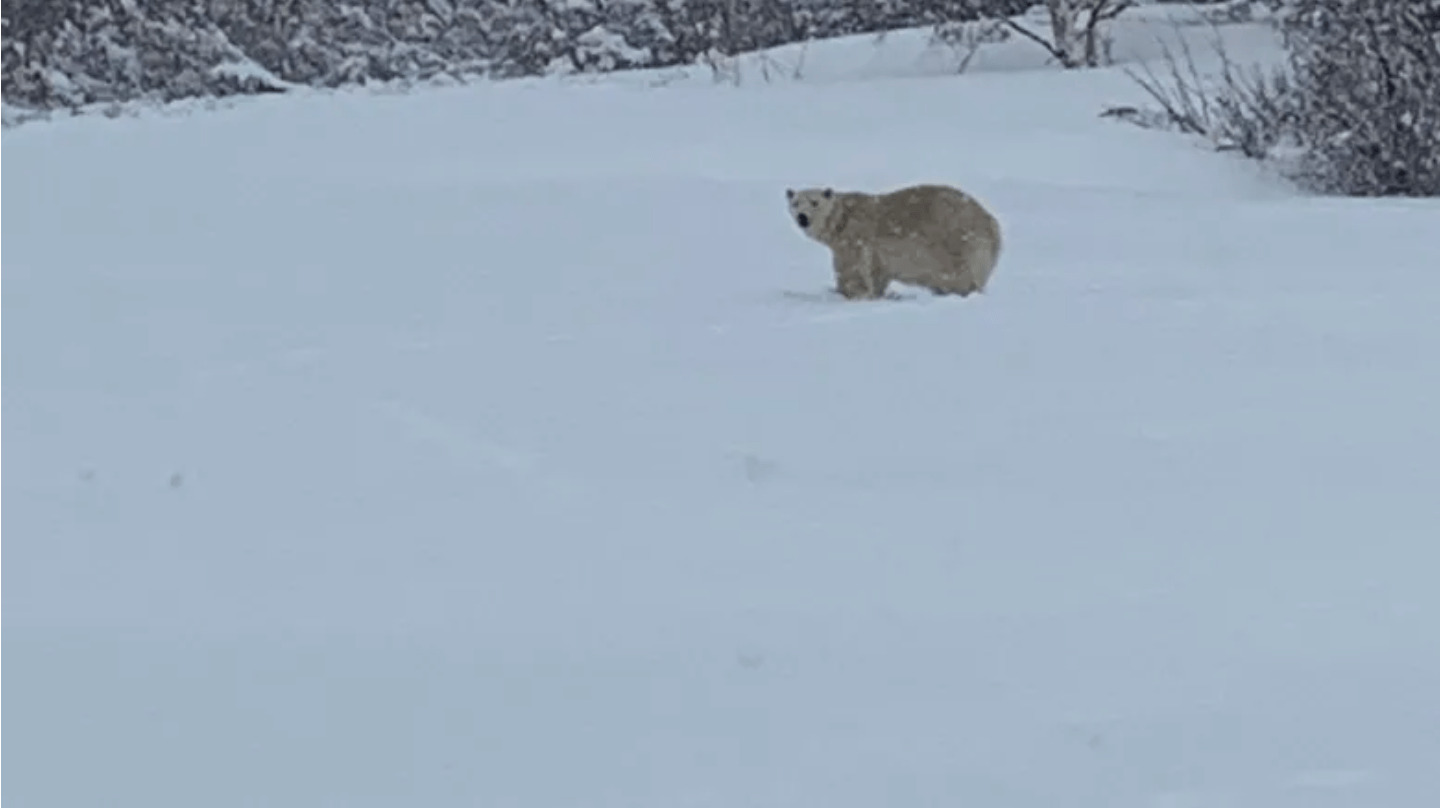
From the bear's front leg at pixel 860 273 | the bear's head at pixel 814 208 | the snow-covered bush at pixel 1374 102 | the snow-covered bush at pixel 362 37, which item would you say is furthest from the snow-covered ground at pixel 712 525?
the snow-covered bush at pixel 362 37

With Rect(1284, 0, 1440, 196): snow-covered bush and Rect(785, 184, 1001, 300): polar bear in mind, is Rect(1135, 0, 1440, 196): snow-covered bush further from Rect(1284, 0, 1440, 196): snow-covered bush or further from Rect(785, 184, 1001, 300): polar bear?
Rect(785, 184, 1001, 300): polar bear

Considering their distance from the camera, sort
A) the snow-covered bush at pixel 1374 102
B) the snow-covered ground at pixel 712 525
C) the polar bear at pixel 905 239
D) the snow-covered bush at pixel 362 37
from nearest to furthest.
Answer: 1. the snow-covered ground at pixel 712 525
2. the polar bear at pixel 905 239
3. the snow-covered bush at pixel 1374 102
4. the snow-covered bush at pixel 362 37

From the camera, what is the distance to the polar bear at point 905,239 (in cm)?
610

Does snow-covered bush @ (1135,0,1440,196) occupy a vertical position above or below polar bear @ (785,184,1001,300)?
below

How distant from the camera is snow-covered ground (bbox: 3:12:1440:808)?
8.80 feet

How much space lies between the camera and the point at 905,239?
611 centimetres

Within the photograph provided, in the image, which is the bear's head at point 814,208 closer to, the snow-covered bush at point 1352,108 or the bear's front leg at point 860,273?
the bear's front leg at point 860,273

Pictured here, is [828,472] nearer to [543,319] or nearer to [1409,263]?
[543,319]

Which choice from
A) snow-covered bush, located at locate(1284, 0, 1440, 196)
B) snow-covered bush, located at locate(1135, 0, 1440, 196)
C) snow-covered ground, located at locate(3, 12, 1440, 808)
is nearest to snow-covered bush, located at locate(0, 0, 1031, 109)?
snow-covered bush, located at locate(1135, 0, 1440, 196)

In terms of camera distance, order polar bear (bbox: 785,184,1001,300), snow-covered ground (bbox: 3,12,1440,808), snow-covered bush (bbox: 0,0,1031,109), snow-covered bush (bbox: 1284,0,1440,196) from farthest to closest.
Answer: snow-covered bush (bbox: 0,0,1031,109), snow-covered bush (bbox: 1284,0,1440,196), polar bear (bbox: 785,184,1001,300), snow-covered ground (bbox: 3,12,1440,808)

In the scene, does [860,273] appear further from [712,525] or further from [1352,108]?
[1352,108]

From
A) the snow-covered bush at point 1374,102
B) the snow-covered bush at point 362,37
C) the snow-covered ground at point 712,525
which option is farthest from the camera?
the snow-covered bush at point 362,37

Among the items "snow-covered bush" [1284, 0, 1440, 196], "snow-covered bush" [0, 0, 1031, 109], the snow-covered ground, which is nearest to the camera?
the snow-covered ground

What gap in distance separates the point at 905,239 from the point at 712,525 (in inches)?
102
